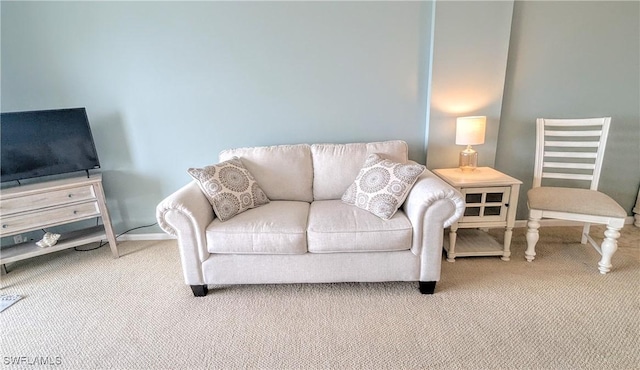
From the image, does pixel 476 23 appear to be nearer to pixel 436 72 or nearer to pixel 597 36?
pixel 436 72

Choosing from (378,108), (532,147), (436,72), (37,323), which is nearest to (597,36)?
(532,147)

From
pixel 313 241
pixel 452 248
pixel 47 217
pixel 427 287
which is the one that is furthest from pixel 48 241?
pixel 452 248

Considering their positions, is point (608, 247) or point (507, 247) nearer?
point (608, 247)

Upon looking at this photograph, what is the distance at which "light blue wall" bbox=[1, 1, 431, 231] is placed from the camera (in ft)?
7.22

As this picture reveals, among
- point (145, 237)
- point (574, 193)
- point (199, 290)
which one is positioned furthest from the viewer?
point (145, 237)

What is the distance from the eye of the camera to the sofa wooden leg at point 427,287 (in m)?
1.78

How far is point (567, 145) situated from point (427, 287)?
1.62 meters

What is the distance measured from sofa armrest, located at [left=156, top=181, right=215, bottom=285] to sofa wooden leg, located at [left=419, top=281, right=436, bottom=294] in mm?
1337

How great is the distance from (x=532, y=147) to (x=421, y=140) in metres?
0.95

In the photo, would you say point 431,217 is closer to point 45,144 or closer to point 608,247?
point 608,247

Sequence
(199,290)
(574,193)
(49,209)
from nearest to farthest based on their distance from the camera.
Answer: (199,290) → (574,193) → (49,209)

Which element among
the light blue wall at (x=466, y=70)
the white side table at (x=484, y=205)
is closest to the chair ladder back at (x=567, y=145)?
the light blue wall at (x=466, y=70)

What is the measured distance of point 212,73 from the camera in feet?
7.63

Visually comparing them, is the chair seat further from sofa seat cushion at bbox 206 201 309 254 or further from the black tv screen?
the black tv screen
